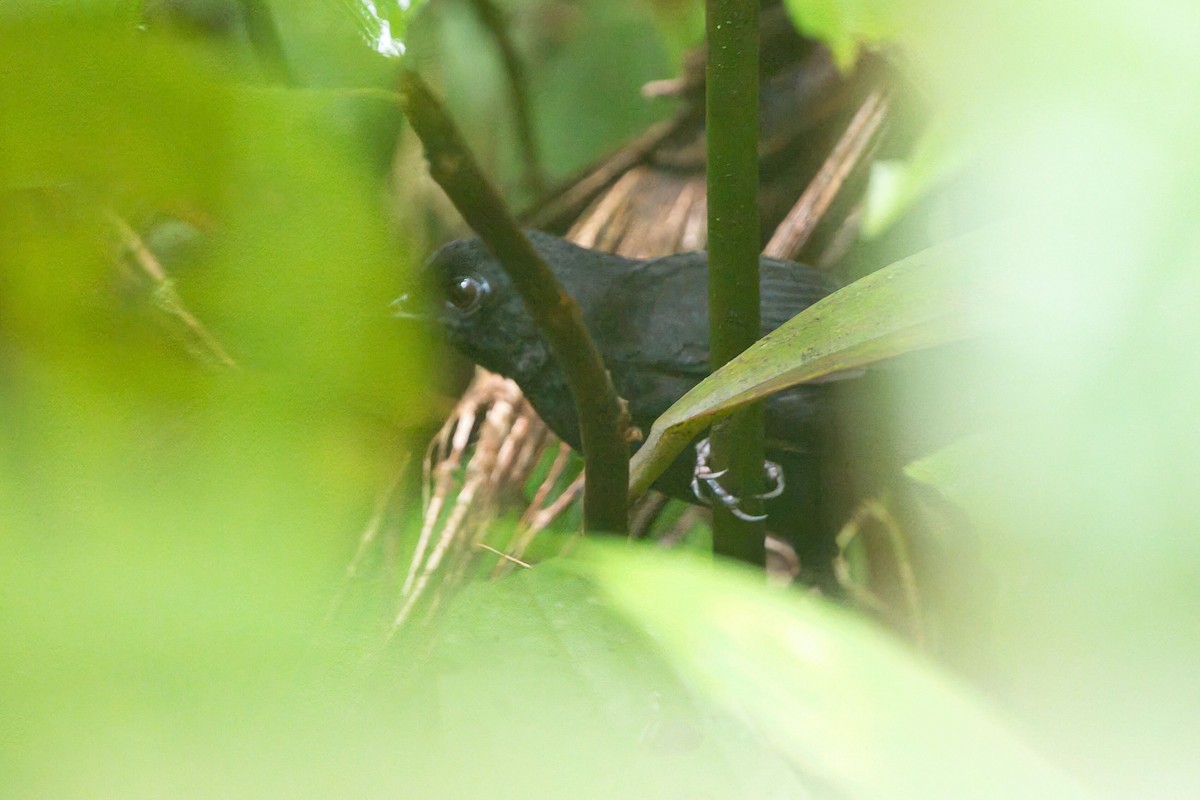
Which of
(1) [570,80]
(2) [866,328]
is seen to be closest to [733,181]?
(2) [866,328]

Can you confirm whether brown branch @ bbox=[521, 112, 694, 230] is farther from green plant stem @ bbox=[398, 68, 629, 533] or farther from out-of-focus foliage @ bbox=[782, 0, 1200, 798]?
out-of-focus foliage @ bbox=[782, 0, 1200, 798]

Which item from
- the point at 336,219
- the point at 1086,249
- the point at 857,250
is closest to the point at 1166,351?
the point at 1086,249

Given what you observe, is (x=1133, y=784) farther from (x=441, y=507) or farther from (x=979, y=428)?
(x=441, y=507)

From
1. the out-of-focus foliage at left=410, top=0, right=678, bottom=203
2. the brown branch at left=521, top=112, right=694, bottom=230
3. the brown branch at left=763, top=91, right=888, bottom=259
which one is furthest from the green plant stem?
the out-of-focus foliage at left=410, top=0, right=678, bottom=203

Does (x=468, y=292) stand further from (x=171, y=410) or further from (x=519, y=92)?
(x=171, y=410)

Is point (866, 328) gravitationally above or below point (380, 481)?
above
